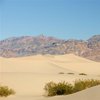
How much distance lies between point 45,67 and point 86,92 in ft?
129

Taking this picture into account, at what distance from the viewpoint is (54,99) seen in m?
13.2

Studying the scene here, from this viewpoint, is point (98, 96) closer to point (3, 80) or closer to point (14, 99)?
point (14, 99)

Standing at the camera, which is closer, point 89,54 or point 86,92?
point 86,92

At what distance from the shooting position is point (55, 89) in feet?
57.9

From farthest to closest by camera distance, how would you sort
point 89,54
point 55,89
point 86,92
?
point 89,54
point 55,89
point 86,92

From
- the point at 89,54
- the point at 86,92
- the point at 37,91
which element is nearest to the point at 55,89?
the point at 37,91

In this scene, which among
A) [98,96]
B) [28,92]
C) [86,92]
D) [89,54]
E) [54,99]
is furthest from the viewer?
[89,54]

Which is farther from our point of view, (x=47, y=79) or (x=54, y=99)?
(x=47, y=79)

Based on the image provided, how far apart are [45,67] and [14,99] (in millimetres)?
35106

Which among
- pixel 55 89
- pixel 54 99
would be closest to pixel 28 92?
pixel 55 89

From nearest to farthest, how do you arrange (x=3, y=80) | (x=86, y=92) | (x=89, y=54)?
(x=86, y=92)
(x=3, y=80)
(x=89, y=54)

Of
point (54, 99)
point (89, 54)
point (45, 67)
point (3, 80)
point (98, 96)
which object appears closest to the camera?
point (98, 96)

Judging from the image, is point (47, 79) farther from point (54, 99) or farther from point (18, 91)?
point (54, 99)

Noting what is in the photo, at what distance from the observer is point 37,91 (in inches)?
832
